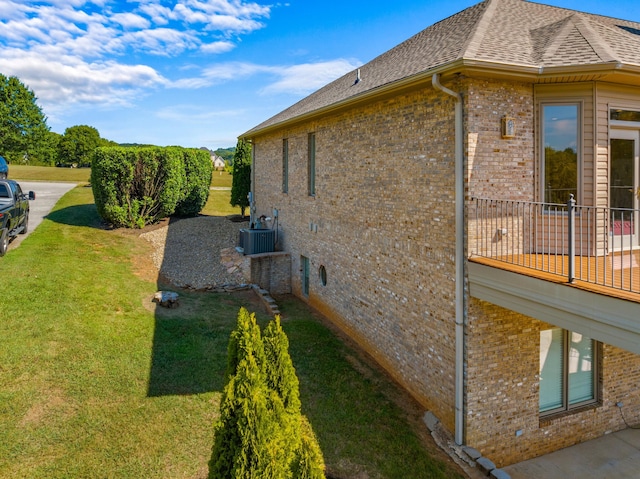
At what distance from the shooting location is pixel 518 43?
7.34 meters

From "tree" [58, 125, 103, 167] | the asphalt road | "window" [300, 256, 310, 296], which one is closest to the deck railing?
"window" [300, 256, 310, 296]

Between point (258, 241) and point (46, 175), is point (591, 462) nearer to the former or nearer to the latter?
point (258, 241)

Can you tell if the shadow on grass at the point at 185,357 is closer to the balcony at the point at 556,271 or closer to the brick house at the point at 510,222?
the brick house at the point at 510,222

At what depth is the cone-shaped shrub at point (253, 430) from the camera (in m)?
4.25

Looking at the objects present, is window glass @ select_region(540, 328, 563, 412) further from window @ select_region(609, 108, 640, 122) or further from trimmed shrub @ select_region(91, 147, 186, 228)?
trimmed shrub @ select_region(91, 147, 186, 228)

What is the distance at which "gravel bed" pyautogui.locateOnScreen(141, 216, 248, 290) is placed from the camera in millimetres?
14625

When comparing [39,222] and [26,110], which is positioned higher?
[26,110]

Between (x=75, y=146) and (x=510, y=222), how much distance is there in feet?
247

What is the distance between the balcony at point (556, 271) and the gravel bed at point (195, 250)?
9515 mm

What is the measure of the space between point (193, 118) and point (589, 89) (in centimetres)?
2568

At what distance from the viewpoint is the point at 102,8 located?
13156 millimetres

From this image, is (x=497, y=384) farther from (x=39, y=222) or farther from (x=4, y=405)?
(x=39, y=222)

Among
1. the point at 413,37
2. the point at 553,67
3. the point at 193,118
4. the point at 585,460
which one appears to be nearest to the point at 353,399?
the point at 585,460

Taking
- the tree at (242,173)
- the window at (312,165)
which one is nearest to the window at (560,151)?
the window at (312,165)
